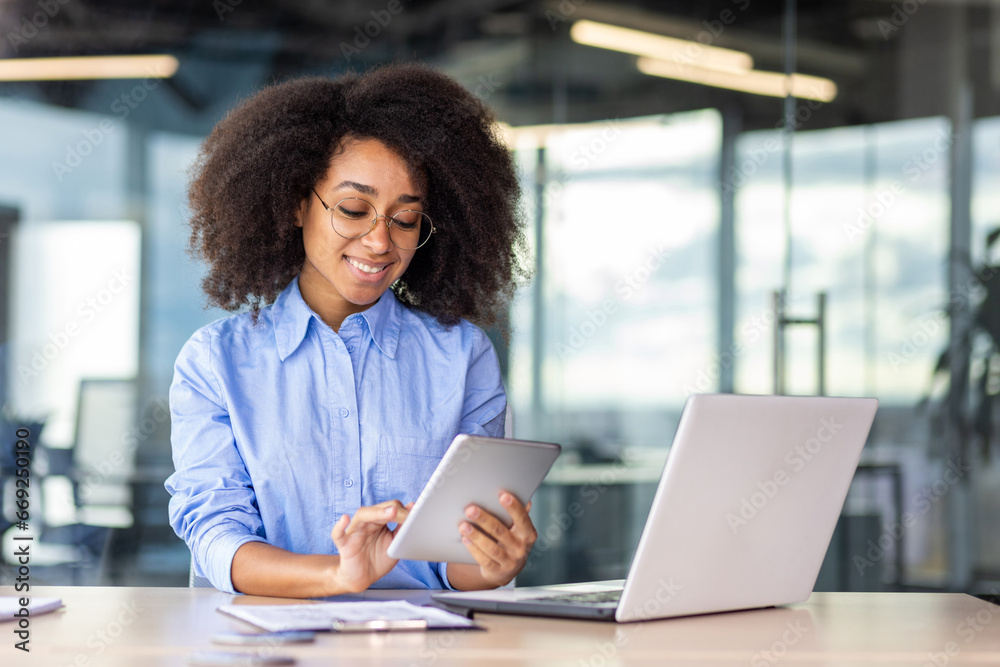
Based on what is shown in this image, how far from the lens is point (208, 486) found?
1.68 m

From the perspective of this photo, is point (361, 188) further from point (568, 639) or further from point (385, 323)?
point (568, 639)

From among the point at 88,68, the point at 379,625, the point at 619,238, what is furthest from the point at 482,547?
the point at 88,68

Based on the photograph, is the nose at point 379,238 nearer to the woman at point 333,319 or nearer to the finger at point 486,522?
the woman at point 333,319

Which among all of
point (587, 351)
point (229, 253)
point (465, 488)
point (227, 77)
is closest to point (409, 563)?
point (465, 488)

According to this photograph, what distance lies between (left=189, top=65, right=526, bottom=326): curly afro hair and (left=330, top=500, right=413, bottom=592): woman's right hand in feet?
2.12

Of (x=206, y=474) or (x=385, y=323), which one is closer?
(x=206, y=474)

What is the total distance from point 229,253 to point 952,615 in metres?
1.42

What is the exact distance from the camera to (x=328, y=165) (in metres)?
1.89

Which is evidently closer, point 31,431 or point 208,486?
point 208,486

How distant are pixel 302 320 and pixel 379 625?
0.79 meters

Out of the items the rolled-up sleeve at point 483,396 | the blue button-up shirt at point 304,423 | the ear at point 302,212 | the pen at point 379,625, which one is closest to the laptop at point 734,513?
the pen at point 379,625

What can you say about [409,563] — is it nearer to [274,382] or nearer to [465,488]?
[274,382]

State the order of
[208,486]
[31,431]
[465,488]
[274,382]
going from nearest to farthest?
1. [465,488]
2. [208,486]
3. [274,382]
4. [31,431]

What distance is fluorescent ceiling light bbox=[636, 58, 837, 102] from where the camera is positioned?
3.89m
